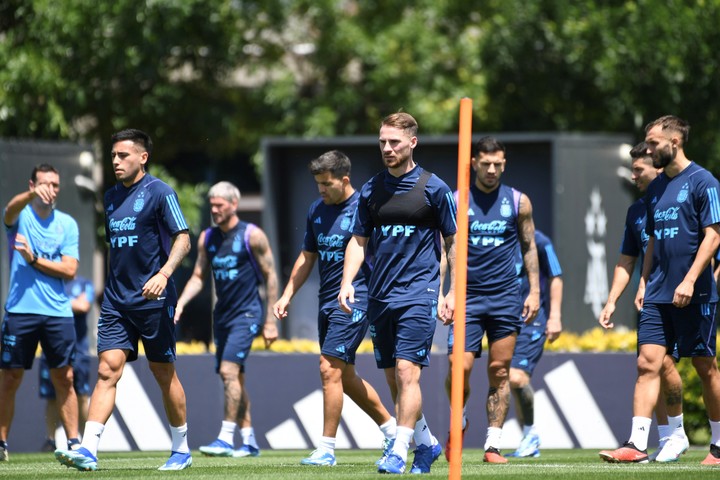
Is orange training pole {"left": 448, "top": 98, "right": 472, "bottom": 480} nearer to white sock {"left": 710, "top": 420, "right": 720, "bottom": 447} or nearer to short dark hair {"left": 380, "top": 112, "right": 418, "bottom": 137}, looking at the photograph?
short dark hair {"left": 380, "top": 112, "right": 418, "bottom": 137}

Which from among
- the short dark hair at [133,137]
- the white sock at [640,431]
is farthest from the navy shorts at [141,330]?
the white sock at [640,431]

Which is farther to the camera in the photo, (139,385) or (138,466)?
(139,385)

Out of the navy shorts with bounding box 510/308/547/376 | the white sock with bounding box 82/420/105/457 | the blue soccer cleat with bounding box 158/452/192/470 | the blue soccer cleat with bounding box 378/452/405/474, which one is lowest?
the blue soccer cleat with bounding box 158/452/192/470

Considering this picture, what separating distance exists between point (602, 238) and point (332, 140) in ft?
12.6

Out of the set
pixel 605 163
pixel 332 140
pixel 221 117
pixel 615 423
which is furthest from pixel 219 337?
pixel 221 117

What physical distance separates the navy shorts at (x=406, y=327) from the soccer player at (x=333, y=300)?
57.3 inches

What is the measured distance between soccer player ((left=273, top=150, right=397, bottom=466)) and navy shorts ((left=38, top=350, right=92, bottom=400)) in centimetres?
417

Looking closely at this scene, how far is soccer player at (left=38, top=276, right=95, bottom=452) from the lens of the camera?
46.7 ft

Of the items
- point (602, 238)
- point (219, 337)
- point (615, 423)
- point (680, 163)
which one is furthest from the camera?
point (602, 238)

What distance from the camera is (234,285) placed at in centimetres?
1272

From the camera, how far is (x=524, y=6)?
71.5 feet

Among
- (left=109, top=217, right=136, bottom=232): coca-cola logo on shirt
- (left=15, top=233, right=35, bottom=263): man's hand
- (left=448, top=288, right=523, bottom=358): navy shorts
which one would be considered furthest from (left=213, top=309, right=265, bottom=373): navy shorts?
(left=109, top=217, right=136, bottom=232): coca-cola logo on shirt

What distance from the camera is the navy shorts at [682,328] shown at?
9.84 m

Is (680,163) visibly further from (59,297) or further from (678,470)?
(59,297)
